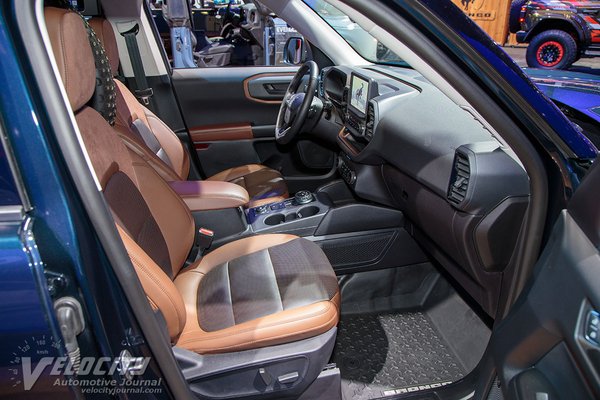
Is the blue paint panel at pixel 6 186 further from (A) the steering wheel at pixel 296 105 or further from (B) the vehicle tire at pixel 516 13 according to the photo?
(B) the vehicle tire at pixel 516 13

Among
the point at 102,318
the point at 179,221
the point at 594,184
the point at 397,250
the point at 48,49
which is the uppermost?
the point at 48,49

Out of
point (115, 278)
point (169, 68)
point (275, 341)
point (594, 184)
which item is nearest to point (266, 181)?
point (169, 68)

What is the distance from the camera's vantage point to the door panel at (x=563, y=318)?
29.7 inches

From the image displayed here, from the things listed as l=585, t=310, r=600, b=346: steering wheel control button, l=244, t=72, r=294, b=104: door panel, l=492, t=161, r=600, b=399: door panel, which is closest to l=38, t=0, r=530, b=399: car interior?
l=244, t=72, r=294, b=104: door panel

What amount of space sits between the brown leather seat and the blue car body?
21cm

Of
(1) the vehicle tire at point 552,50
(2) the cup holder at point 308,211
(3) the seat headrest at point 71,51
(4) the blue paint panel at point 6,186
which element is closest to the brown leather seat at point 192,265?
(3) the seat headrest at point 71,51

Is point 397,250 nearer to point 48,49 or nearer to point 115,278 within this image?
point 115,278

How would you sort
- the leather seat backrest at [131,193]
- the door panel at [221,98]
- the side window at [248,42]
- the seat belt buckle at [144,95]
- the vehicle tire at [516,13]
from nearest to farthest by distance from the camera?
the leather seat backrest at [131,193] < the seat belt buckle at [144,95] < the door panel at [221,98] < the side window at [248,42] < the vehicle tire at [516,13]

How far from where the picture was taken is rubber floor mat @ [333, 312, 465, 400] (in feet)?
5.60

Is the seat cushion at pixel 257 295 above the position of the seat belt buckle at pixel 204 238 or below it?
above

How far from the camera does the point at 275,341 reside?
1.28 metres

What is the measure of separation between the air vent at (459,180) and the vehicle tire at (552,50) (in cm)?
706

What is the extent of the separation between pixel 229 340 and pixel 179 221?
485 mm

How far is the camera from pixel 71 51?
0.98m
